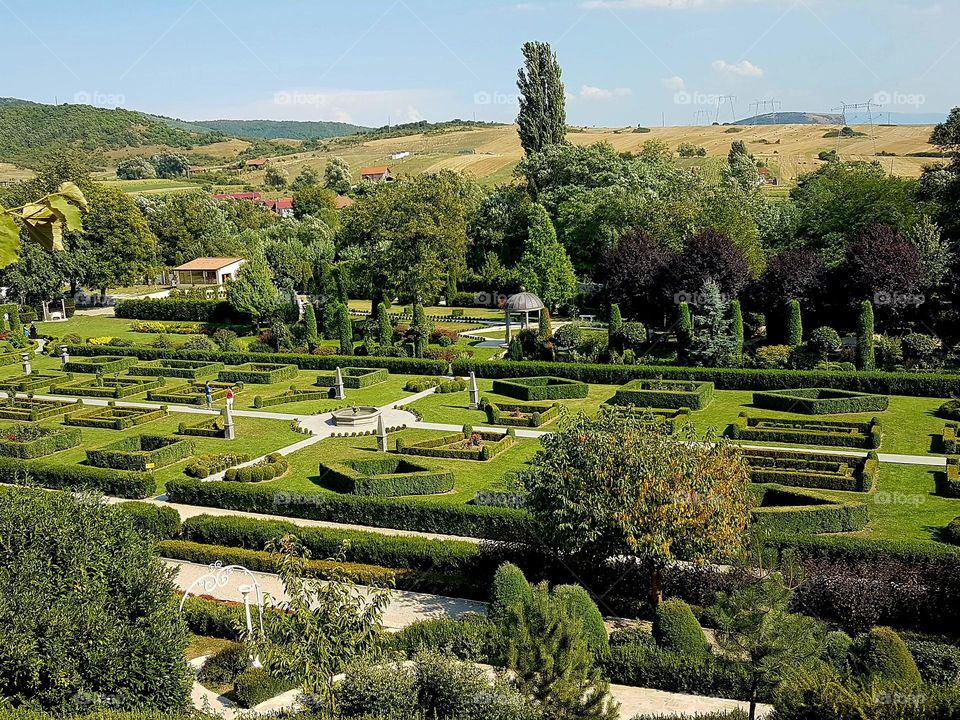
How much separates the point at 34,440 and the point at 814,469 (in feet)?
91.9

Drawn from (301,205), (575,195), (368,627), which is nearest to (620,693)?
(368,627)

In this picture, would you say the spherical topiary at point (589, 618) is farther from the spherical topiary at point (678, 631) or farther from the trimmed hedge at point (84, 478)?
the trimmed hedge at point (84, 478)

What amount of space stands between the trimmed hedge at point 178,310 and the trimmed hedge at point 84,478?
30714 mm

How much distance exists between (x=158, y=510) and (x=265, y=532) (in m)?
3.61

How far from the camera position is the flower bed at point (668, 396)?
35.4 meters

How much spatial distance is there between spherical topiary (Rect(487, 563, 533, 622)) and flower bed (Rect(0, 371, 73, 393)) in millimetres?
32663

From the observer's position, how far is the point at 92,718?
494 inches

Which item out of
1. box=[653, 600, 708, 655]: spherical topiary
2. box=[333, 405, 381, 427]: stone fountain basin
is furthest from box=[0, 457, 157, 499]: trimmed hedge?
box=[653, 600, 708, 655]: spherical topiary

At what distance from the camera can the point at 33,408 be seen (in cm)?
3878

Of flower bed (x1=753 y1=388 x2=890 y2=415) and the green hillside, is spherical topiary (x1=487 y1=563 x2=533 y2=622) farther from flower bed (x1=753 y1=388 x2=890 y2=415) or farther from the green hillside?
the green hillside

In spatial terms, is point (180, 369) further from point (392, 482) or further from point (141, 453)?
point (392, 482)

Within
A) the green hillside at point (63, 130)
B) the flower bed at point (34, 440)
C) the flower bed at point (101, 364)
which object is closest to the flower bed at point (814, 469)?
the flower bed at point (34, 440)

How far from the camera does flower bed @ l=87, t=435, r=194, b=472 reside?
102ft

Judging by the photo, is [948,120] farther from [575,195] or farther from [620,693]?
[620,693]
